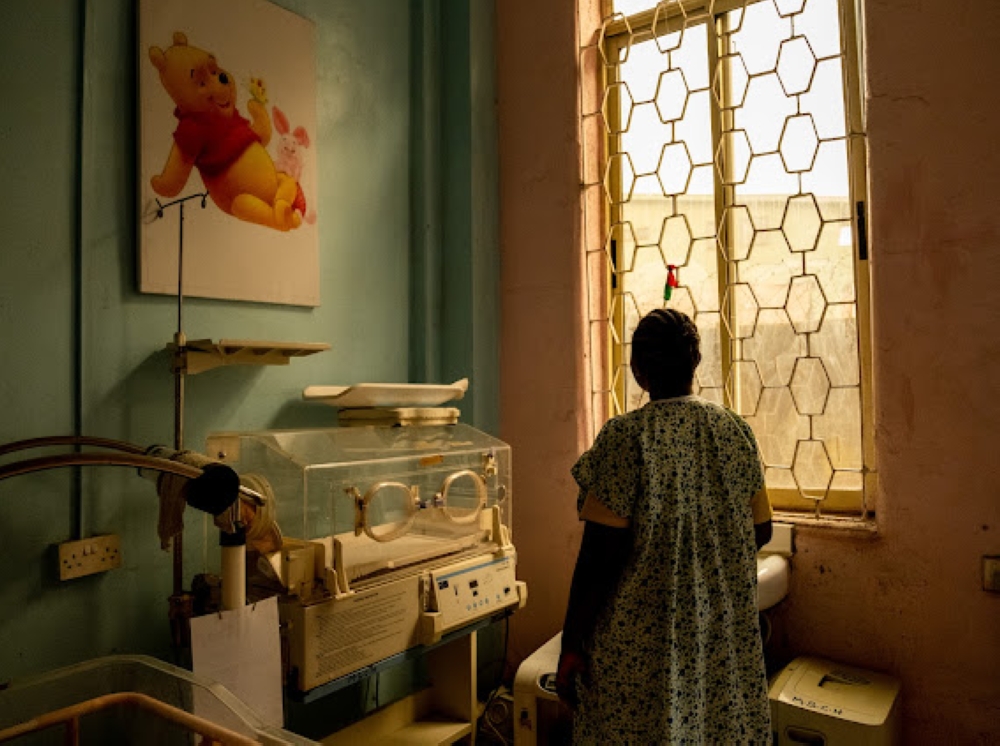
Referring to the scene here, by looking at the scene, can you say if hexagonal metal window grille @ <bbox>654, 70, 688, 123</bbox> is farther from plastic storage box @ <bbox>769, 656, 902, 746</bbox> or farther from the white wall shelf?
plastic storage box @ <bbox>769, 656, 902, 746</bbox>

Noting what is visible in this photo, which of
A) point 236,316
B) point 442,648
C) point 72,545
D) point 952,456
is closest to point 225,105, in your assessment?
point 236,316

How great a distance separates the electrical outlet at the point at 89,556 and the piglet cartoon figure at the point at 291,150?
100 cm

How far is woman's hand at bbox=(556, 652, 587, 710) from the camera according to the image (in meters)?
1.49

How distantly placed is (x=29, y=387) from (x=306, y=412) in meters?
0.74

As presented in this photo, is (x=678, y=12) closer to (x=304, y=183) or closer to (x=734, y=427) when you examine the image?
(x=304, y=183)

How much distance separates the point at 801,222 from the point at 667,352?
0.96 meters

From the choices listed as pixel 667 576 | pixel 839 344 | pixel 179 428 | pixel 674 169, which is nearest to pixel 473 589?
pixel 667 576

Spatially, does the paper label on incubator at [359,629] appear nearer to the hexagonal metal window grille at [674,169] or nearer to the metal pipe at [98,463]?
the metal pipe at [98,463]

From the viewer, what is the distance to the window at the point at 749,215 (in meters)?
2.10

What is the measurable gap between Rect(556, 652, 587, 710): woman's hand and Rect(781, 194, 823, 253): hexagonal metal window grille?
4.40 feet

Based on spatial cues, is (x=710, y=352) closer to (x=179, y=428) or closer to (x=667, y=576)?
(x=667, y=576)

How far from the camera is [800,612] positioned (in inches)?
80.0

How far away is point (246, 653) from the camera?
4.34 ft

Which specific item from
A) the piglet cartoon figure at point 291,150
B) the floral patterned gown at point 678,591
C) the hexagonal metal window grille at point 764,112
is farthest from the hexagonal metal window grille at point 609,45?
the floral patterned gown at point 678,591
